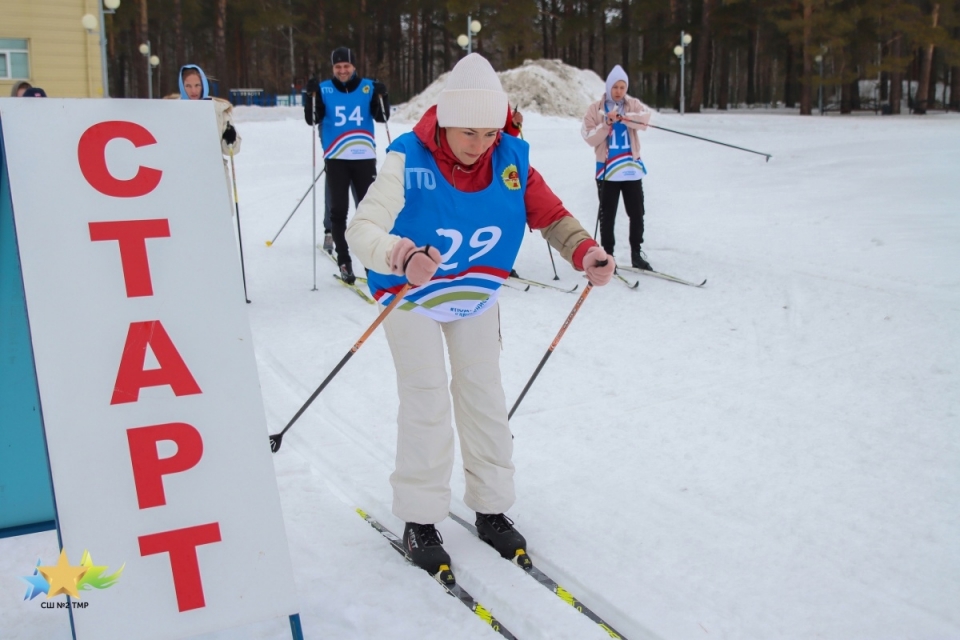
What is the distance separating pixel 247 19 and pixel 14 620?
2973 cm

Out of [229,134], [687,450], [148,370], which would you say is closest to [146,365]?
[148,370]

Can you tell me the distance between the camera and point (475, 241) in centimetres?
253

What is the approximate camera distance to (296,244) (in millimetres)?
8555

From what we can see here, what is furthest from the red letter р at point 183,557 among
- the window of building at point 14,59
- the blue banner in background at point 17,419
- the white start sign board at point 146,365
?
the window of building at point 14,59

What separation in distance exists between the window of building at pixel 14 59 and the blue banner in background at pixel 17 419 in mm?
17306

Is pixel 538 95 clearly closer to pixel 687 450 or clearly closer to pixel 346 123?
pixel 346 123

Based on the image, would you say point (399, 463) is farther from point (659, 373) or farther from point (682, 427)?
point (659, 373)

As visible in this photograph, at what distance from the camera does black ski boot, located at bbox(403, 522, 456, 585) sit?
8.33 feet

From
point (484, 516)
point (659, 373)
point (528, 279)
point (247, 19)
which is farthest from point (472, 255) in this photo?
point (247, 19)

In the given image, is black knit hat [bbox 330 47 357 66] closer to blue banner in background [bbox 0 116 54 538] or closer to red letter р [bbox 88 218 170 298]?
blue banner in background [bbox 0 116 54 538]

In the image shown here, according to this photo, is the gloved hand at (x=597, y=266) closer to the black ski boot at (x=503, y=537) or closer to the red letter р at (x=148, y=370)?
the black ski boot at (x=503, y=537)

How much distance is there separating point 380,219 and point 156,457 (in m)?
0.89

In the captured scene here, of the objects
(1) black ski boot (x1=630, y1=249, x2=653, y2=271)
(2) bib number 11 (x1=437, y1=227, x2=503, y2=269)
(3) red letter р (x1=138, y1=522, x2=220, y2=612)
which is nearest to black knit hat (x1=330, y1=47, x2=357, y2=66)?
(1) black ski boot (x1=630, y1=249, x2=653, y2=271)

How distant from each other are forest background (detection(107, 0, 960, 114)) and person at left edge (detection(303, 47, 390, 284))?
20243 millimetres
